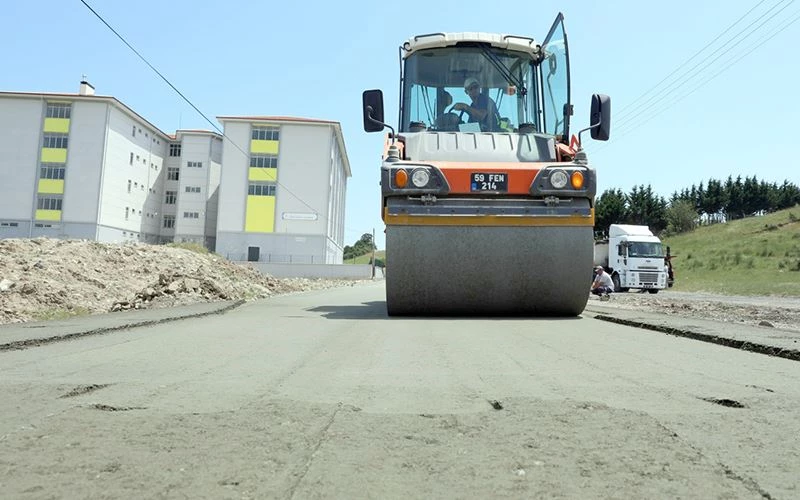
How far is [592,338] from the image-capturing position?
Result: 232 inches

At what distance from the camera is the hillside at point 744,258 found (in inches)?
1145

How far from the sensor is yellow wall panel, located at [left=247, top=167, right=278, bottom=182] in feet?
205

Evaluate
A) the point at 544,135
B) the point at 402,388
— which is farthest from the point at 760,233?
the point at 402,388

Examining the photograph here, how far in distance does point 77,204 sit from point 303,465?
2562 inches

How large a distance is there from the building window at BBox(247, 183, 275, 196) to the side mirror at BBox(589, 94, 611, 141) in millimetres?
56634

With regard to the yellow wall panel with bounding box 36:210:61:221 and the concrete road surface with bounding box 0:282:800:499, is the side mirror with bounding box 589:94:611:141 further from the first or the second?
the yellow wall panel with bounding box 36:210:61:221

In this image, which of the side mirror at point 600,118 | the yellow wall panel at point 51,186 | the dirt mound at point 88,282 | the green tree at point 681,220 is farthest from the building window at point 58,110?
the green tree at point 681,220

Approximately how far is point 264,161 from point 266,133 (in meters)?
3.12

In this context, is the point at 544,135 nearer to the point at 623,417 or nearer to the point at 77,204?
the point at 623,417

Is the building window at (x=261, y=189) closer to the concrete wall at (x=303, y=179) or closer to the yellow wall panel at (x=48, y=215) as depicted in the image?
the concrete wall at (x=303, y=179)

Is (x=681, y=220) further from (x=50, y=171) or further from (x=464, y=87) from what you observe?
(x=464, y=87)

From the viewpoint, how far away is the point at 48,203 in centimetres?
5959

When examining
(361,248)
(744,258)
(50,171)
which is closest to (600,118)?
(744,258)

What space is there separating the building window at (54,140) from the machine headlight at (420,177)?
62742mm
